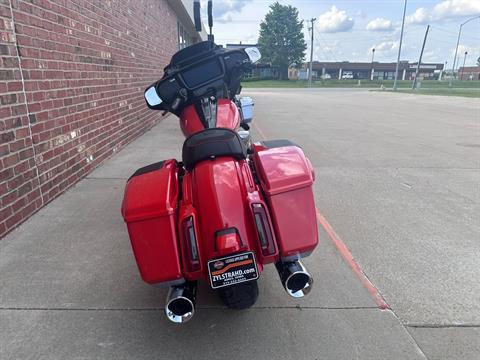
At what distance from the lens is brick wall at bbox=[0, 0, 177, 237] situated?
3.44m

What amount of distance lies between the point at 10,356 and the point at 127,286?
0.82 metres

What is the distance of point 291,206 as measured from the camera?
2027mm

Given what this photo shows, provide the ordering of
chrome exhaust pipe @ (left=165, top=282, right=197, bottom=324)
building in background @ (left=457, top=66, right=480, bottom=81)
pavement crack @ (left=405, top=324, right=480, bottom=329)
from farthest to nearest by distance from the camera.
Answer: building in background @ (left=457, top=66, right=480, bottom=81) → pavement crack @ (left=405, top=324, right=480, bottom=329) → chrome exhaust pipe @ (left=165, top=282, right=197, bottom=324)

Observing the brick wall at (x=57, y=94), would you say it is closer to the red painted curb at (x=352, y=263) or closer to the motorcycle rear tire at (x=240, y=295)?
the motorcycle rear tire at (x=240, y=295)

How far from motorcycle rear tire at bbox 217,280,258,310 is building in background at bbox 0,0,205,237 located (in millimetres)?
2299

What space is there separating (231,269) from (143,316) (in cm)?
88

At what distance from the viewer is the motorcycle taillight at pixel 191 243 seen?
1.94m

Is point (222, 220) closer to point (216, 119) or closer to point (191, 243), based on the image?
point (191, 243)

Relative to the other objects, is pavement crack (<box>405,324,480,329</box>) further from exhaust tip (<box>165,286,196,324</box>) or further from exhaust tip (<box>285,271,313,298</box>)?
exhaust tip (<box>165,286,196,324</box>)

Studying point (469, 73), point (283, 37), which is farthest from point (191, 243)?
point (469, 73)

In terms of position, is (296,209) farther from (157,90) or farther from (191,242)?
(157,90)

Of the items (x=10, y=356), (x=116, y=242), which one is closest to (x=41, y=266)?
(x=116, y=242)

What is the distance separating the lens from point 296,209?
2031 mm

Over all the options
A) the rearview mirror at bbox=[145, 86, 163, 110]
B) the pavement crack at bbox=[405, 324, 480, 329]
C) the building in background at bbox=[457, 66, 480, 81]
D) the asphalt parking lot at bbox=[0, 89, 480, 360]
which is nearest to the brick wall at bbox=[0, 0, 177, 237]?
the asphalt parking lot at bbox=[0, 89, 480, 360]
